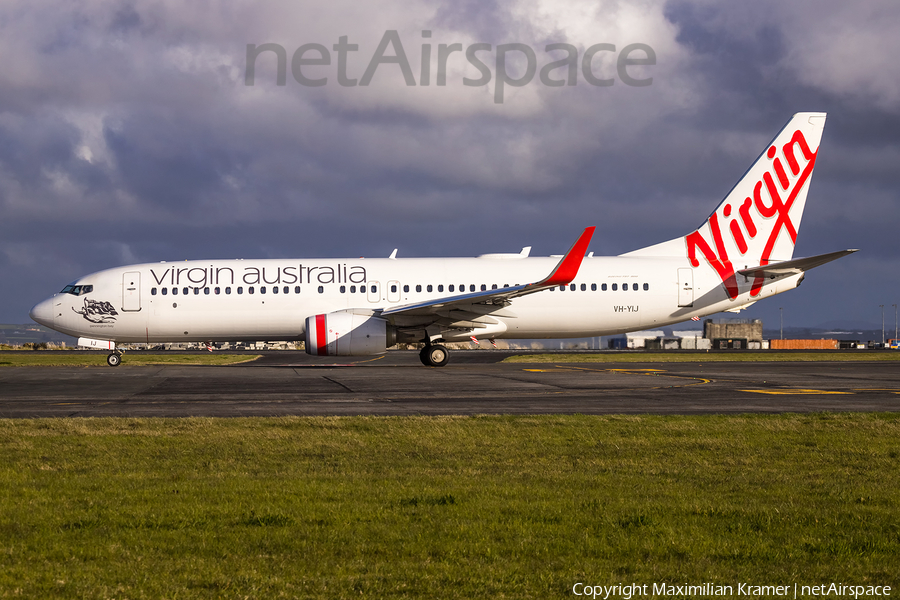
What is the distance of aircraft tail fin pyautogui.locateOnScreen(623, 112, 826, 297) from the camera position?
30750mm

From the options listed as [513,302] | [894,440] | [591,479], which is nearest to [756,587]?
[591,479]

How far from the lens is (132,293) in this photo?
29641 millimetres

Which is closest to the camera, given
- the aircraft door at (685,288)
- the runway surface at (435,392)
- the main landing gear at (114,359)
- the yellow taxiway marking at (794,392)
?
the runway surface at (435,392)

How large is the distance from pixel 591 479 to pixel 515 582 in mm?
3265

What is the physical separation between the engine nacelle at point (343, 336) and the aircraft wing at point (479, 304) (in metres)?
0.88

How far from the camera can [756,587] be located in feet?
15.4

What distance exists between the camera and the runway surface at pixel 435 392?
14.3 metres

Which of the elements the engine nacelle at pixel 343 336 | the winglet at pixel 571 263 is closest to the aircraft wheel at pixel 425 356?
the engine nacelle at pixel 343 336

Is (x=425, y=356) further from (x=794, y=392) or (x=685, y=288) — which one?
(x=794, y=392)

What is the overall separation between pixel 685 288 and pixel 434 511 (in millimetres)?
25388

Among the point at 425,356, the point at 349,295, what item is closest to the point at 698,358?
the point at 425,356

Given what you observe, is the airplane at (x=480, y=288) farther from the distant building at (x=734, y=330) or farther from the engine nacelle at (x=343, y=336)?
the distant building at (x=734, y=330)

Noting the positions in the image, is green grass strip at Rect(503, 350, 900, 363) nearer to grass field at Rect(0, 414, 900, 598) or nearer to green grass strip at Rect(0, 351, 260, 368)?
green grass strip at Rect(0, 351, 260, 368)

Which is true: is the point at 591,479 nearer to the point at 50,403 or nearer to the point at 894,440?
the point at 894,440
